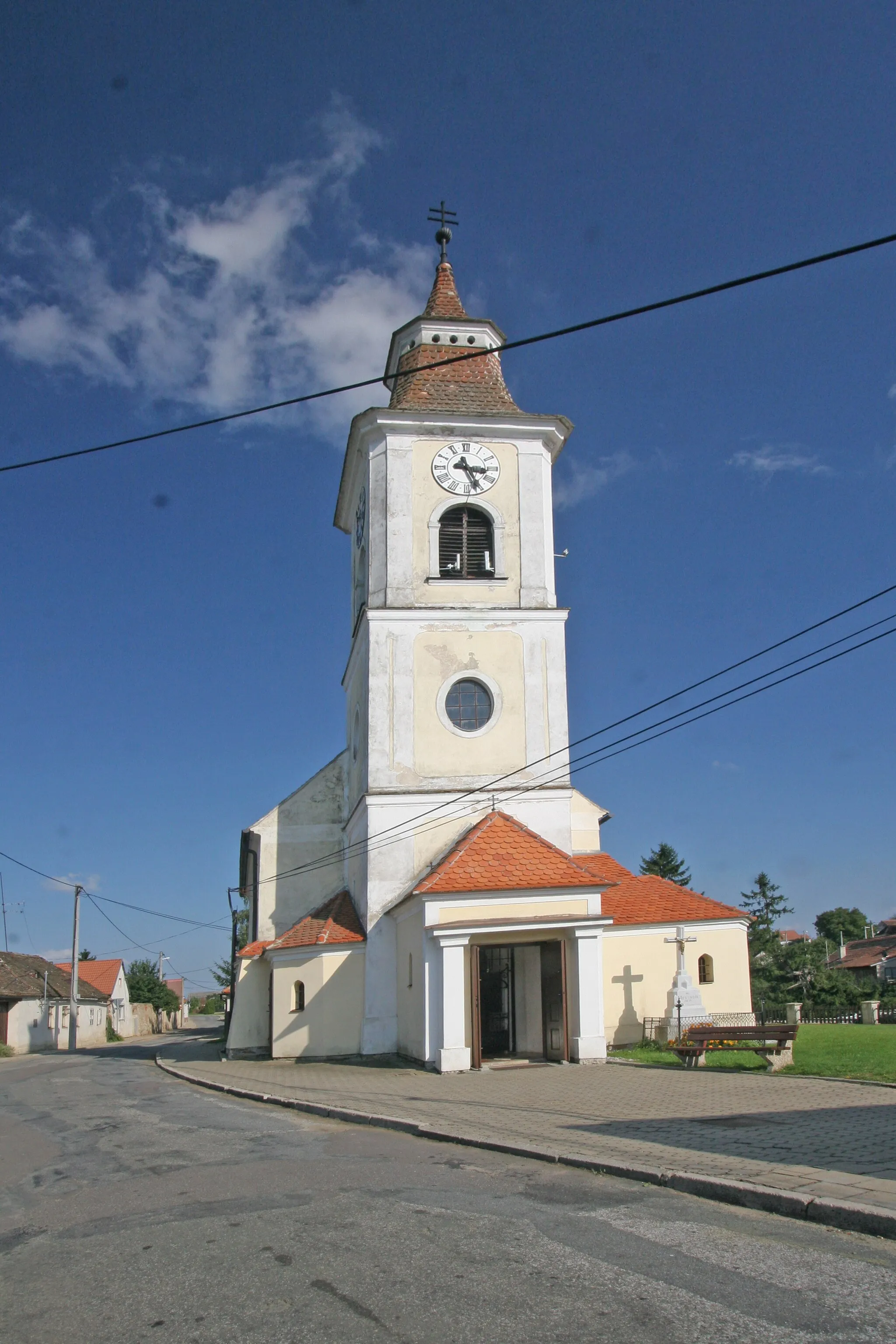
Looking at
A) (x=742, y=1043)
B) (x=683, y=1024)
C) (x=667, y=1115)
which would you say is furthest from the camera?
(x=683, y=1024)

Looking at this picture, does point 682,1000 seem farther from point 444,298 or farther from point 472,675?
point 444,298

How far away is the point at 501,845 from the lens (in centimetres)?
2209

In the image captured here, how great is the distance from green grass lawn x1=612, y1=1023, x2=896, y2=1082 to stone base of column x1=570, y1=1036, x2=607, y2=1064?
59cm

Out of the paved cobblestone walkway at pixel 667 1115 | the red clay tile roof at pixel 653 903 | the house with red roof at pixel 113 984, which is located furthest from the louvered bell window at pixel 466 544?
the house with red roof at pixel 113 984

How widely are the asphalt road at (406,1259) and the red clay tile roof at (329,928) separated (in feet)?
44.0

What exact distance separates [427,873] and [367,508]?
357 inches

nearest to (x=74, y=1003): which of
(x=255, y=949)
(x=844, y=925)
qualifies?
(x=255, y=949)

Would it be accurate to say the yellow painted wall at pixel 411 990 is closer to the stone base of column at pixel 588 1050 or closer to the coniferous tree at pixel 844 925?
the stone base of column at pixel 588 1050

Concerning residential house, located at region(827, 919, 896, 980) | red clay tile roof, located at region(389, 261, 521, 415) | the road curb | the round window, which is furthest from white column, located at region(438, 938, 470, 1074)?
residential house, located at region(827, 919, 896, 980)

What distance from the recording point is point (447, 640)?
25.2 metres

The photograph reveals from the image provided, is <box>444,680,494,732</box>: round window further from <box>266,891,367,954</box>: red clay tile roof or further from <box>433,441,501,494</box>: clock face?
<box>266,891,367,954</box>: red clay tile roof

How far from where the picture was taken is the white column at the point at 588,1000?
19516 millimetres

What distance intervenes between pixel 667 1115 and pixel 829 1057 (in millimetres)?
8028

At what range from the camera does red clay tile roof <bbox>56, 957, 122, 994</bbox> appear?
67.2 metres
